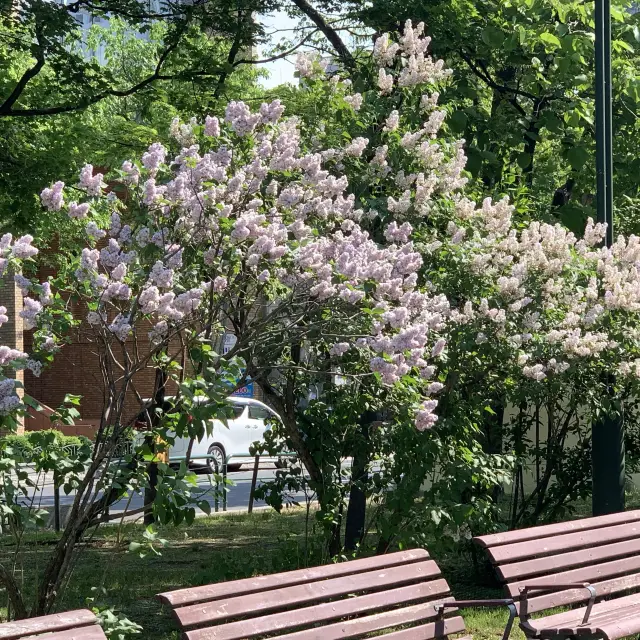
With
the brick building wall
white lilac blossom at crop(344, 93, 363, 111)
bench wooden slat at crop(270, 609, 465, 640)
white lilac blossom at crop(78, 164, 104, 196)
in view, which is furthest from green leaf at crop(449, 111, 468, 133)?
the brick building wall

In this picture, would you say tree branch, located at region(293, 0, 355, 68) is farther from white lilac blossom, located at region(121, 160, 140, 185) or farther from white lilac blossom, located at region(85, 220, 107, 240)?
white lilac blossom, located at region(85, 220, 107, 240)

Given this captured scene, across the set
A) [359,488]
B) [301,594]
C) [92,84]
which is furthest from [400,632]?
[92,84]

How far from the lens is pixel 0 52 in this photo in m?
12.6

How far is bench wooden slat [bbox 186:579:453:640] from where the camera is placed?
13.1 feet

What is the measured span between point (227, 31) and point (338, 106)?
4.79 m

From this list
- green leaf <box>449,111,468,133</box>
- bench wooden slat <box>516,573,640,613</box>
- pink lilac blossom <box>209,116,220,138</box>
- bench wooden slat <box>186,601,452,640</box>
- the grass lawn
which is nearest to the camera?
bench wooden slat <box>186,601,452,640</box>

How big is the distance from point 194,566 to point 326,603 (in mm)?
6695

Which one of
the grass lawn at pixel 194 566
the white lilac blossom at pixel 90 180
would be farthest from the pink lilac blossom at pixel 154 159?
the grass lawn at pixel 194 566

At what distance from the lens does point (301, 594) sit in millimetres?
4367

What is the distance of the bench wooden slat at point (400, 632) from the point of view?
4.32 m

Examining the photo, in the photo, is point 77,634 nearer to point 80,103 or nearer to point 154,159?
point 154,159

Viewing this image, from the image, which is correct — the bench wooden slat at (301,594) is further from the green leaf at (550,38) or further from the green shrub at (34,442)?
the green leaf at (550,38)

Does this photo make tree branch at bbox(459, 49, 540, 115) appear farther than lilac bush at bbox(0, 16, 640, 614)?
Yes

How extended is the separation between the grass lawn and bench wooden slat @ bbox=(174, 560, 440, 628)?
3.36 feet
